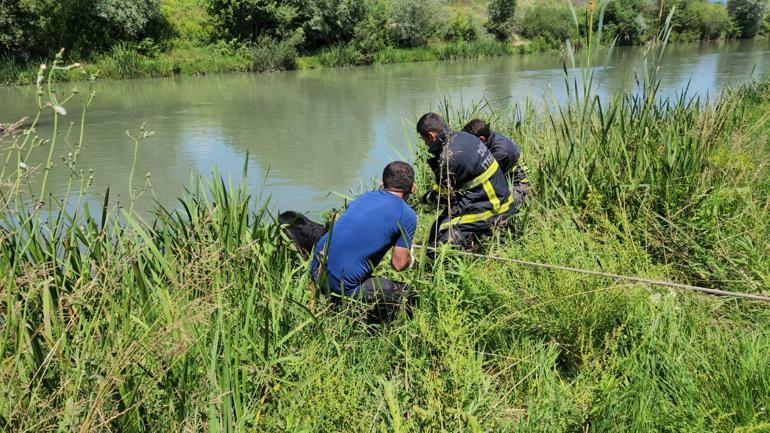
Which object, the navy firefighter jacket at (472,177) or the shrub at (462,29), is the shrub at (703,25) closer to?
the shrub at (462,29)

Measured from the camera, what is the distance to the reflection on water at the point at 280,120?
726 centimetres

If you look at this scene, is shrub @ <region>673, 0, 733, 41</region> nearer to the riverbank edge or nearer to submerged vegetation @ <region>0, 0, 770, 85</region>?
submerged vegetation @ <region>0, 0, 770, 85</region>

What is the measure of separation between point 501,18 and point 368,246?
3842cm

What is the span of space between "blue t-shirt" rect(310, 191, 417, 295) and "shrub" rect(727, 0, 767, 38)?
56.0m

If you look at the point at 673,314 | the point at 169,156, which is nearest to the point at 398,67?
the point at 169,156

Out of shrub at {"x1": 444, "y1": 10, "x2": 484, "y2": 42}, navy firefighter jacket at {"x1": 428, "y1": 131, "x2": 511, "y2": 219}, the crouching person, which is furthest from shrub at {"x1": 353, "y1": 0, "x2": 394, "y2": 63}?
navy firefighter jacket at {"x1": 428, "y1": 131, "x2": 511, "y2": 219}

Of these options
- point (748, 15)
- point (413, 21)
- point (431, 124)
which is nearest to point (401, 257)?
point (431, 124)

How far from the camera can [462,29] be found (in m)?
35.2

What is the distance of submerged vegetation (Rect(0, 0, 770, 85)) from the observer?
20562 mm

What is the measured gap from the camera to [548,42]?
37000 millimetres

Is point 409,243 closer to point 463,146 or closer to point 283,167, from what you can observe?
point 463,146

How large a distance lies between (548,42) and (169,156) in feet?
112

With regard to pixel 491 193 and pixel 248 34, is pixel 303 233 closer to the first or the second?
pixel 491 193

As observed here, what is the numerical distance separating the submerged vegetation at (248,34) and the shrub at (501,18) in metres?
0.07
